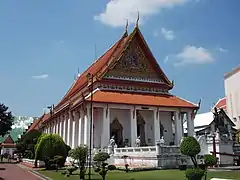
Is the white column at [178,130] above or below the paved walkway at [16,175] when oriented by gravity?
above

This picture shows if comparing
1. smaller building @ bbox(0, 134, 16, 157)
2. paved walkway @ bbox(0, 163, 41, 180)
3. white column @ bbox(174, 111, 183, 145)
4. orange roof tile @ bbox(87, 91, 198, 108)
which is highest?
orange roof tile @ bbox(87, 91, 198, 108)

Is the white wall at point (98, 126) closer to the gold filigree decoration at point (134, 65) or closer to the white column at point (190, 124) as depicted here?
the gold filigree decoration at point (134, 65)

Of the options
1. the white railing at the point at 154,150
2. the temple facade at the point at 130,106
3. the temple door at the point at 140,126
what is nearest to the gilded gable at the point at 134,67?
the temple facade at the point at 130,106

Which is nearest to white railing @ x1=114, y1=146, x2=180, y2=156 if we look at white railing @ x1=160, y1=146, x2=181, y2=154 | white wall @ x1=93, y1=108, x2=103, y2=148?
white railing @ x1=160, y1=146, x2=181, y2=154

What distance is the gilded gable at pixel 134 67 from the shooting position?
34.7 m

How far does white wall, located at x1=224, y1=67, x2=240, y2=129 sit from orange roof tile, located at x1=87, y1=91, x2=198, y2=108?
77.7ft

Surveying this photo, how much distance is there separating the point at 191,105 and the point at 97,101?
413 inches

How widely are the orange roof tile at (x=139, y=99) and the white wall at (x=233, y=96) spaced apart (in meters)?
23.7

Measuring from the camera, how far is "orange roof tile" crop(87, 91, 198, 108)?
1228 inches

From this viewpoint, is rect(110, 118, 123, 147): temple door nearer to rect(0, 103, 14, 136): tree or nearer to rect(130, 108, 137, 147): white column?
rect(130, 108, 137, 147): white column

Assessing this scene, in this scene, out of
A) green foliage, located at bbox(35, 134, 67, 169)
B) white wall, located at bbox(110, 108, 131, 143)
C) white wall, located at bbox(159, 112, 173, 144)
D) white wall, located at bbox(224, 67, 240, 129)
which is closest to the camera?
green foliage, located at bbox(35, 134, 67, 169)

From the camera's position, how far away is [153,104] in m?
32.2

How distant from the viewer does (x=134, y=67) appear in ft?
117

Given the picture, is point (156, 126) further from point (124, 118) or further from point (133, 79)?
point (133, 79)
